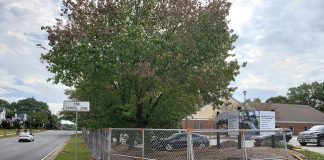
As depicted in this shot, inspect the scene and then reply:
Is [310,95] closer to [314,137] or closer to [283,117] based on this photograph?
[283,117]

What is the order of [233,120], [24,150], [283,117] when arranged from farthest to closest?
[283,117]
[24,150]
[233,120]

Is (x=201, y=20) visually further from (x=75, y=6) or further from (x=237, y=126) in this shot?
(x=237, y=126)

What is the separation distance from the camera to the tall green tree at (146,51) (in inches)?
782

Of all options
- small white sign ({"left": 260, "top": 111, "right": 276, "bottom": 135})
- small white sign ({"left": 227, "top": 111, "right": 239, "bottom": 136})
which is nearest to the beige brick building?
small white sign ({"left": 260, "top": 111, "right": 276, "bottom": 135})

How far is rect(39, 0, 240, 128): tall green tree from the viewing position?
19.9 meters

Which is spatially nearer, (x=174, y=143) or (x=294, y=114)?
(x=174, y=143)

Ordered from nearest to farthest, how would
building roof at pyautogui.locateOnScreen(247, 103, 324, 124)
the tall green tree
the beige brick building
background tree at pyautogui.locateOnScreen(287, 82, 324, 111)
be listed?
the tall green tree → the beige brick building → building roof at pyautogui.locateOnScreen(247, 103, 324, 124) → background tree at pyautogui.locateOnScreen(287, 82, 324, 111)

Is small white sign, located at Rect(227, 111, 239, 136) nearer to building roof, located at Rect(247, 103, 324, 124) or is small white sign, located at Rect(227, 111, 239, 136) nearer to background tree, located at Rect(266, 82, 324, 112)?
building roof, located at Rect(247, 103, 324, 124)

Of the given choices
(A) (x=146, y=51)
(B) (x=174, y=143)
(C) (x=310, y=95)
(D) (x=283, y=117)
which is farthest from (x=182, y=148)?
(C) (x=310, y=95)

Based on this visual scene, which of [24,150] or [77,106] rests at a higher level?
[77,106]

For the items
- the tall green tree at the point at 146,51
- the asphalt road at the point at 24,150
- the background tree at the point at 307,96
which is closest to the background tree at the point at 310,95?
the background tree at the point at 307,96

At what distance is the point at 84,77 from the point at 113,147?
3.60 m

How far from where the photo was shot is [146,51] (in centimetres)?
1953

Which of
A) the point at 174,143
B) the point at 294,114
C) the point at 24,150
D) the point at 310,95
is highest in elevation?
the point at 310,95
